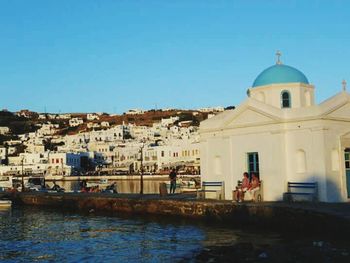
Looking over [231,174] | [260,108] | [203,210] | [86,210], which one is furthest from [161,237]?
[86,210]

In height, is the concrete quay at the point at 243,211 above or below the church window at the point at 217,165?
below

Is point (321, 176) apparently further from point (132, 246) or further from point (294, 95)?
point (132, 246)

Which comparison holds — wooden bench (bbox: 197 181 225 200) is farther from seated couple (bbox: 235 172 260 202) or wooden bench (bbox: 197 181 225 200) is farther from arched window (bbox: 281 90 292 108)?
arched window (bbox: 281 90 292 108)

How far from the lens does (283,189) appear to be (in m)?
26.5

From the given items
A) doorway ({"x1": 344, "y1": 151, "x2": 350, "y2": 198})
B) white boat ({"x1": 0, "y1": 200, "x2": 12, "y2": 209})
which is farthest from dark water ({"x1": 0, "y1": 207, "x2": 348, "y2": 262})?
white boat ({"x1": 0, "y1": 200, "x2": 12, "y2": 209})

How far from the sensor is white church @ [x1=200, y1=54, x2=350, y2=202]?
83.9 ft

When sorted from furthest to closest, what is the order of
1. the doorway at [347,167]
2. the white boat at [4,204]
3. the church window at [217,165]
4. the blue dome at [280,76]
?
1. the white boat at [4,204]
2. the church window at [217,165]
3. the blue dome at [280,76]
4. the doorway at [347,167]

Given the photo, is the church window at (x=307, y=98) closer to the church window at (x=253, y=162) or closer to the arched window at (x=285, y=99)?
the arched window at (x=285, y=99)

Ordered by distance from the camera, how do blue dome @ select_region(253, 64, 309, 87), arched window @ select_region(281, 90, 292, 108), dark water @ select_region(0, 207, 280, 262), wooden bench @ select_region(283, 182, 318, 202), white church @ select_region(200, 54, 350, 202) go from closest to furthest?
dark water @ select_region(0, 207, 280, 262) < wooden bench @ select_region(283, 182, 318, 202) < white church @ select_region(200, 54, 350, 202) < arched window @ select_region(281, 90, 292, 108) < blue dome @ select_region(253, 64, 309, 87)

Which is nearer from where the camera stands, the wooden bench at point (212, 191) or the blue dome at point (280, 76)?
the wooden bench at point (212, 191)

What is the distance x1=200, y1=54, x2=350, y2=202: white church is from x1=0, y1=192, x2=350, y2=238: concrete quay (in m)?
1.86

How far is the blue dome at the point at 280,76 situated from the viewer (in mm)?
30125

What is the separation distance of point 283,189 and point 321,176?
2.20 m

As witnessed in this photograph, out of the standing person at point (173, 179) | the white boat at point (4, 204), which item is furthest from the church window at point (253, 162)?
the white boat at point (4, 204)
